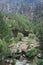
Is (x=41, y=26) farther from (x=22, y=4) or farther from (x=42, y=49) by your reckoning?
(x=22, y=4)

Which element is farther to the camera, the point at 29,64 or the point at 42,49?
the point at 42,49

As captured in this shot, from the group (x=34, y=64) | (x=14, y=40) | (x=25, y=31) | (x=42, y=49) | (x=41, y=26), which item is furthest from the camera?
(x=25, y=31)

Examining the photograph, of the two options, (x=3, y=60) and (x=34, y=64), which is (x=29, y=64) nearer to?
(x=34, y=64)

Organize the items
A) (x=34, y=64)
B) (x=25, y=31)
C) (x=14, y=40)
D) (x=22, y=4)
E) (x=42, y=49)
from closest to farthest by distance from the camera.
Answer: (x=34, y=64) < (x=42, y=49) < (x=14, y=40) < (x=25, y=31) < (x=22, y=4)

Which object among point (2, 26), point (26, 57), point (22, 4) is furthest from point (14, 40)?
point (22, 4)

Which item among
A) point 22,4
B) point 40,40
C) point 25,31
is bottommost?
point 22,4

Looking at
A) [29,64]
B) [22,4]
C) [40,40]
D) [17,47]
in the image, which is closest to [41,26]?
[40,40]

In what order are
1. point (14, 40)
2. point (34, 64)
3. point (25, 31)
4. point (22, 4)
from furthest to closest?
point (22, 4), point (25, 31), point (14, 40), point (34, 64)

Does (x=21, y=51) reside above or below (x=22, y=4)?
above

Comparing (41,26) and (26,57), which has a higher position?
(41,26)
